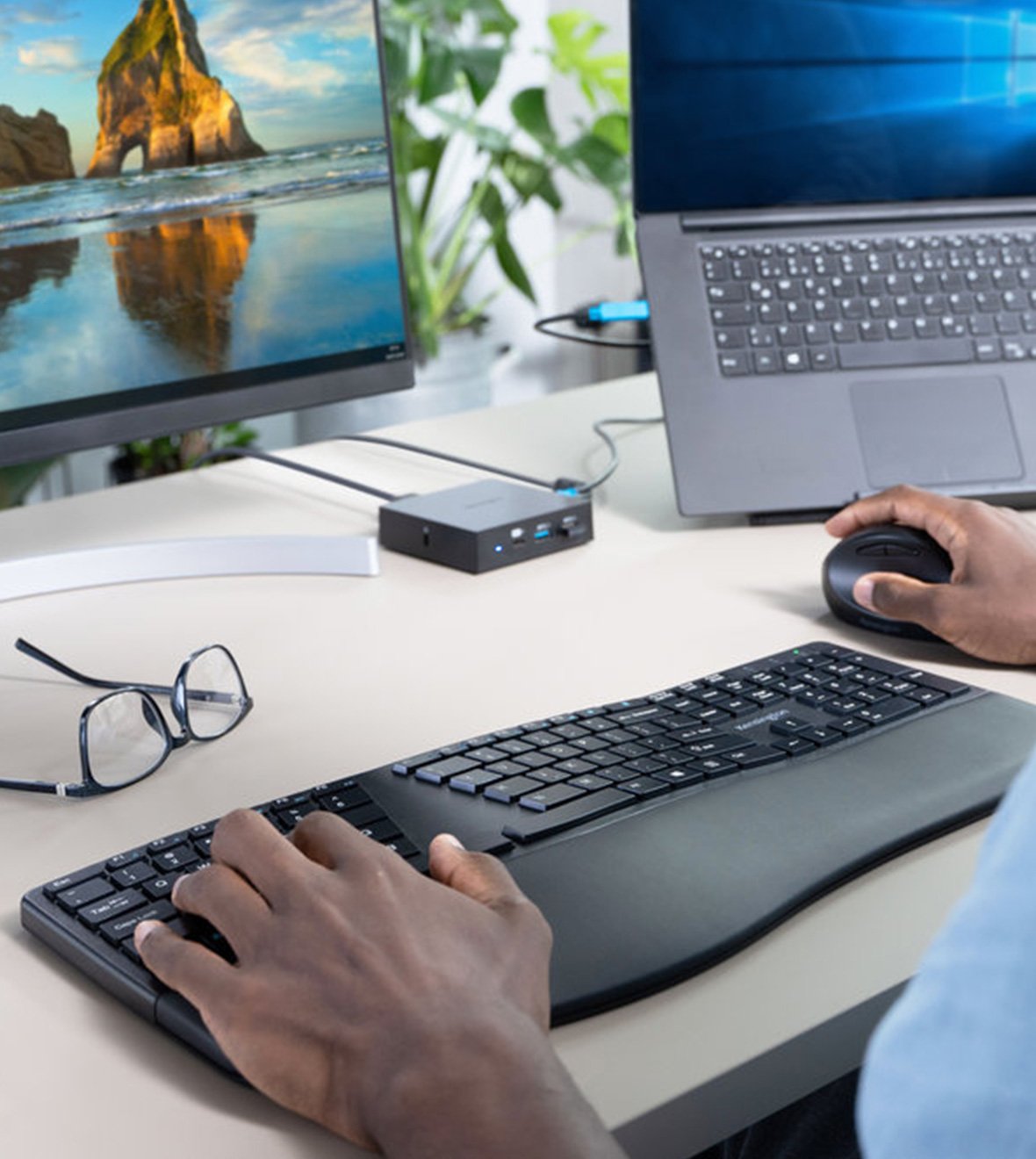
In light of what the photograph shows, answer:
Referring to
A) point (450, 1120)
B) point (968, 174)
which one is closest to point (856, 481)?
point (968, 174)

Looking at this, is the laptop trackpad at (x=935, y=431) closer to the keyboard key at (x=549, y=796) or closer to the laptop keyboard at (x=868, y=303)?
the laptop keyboard at (x=868, y=303)

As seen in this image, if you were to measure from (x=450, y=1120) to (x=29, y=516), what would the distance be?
870 millimetres

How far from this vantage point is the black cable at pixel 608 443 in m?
1.29

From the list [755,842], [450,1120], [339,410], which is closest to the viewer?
[450,1120]

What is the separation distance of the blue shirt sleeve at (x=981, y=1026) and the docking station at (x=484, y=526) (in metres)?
0.76

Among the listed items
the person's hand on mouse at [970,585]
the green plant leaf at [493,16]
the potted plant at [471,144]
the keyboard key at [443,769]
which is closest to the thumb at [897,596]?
the person's hand on mouse at [970,585]

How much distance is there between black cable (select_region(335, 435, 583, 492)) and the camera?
1267 millimetres

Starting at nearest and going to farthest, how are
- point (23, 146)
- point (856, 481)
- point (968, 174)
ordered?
point (23, 146) < point (856, 481) < point (968, 174)

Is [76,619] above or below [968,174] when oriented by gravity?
below

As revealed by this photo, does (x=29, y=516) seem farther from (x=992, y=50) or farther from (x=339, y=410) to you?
(x=339, y=410)

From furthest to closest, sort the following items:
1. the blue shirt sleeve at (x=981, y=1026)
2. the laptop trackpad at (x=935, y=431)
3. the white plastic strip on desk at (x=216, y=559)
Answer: the laptop trackpad at (x=935, y=431), the white plastic strip on desk at (x=216, y=559), the blue shirt sleeve at (x=981, y=1026)

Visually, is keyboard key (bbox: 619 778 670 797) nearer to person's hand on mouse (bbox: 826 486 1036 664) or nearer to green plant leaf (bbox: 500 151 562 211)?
person's hand on mouse (bbox: 826 486 1036 664)

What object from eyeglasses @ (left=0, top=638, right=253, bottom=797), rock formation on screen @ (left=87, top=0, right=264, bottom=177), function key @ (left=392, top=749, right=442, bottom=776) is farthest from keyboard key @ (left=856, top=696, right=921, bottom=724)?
rock formation on screen @ (left=87, top=0, right=264, bottom=177)

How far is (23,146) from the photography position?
97 cm
